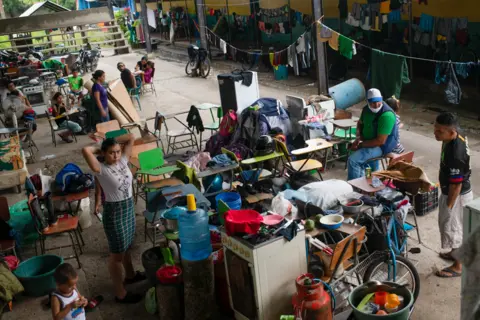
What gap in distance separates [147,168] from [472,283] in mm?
6474

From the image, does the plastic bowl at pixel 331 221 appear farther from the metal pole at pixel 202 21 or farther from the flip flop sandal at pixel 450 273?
the metal pole at pixel 202 21

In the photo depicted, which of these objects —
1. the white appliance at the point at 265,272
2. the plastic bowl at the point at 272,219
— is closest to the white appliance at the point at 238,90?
the plastic bowl at the point at 272,219

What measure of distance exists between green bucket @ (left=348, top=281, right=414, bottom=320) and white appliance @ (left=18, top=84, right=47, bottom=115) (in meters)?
12.4

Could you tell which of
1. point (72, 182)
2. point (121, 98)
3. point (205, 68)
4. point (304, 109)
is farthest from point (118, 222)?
point (205, 68)

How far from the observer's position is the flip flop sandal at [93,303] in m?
5.83

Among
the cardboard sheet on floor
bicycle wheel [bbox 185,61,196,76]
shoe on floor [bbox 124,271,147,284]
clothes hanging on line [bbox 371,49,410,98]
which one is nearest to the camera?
shoe on floor [bbox 124,271,147,284]

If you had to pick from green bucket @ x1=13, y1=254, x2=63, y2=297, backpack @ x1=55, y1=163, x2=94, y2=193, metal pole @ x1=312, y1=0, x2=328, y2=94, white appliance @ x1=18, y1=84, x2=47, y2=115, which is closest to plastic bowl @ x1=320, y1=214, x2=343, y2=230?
green bucket @ x1=13, y1=254, x2=63, y2=297

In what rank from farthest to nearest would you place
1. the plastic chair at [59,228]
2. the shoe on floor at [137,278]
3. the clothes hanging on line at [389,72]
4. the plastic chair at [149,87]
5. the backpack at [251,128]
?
the plastic chair at [149,87], the clothes hanging on line at [389,72], the backpack at [251,128], the plastic chair at [59,228], the shoe on floor at [137,278]

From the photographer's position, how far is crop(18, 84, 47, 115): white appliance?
1462 cm

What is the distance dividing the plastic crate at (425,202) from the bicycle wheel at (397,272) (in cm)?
198

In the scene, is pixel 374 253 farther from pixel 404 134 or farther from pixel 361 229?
pixel 404 134

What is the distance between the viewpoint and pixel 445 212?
5.61 m

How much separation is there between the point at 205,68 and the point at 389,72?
8.70 metres

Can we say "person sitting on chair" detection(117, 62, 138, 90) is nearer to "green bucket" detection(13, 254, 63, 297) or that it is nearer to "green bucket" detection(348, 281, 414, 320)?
"green bucket" detection(13, 254, 63, 297)
